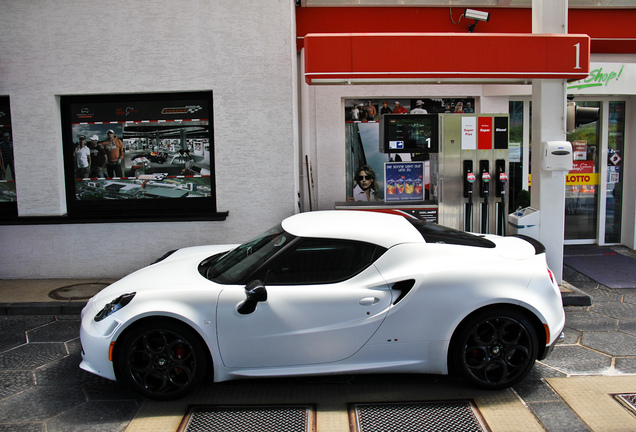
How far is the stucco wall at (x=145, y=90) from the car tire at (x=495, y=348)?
4.18m

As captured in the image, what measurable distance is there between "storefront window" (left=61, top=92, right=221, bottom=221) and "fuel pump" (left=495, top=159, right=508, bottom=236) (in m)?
4.33

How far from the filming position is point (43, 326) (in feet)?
19.6

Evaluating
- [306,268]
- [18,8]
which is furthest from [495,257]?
[18,8]

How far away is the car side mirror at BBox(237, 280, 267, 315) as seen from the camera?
153 inches

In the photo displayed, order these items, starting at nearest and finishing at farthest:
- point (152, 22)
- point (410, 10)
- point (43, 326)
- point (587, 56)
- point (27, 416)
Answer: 1. point (27, 416)
2. point (43, 326)
3. point (587, 56)
4. point (152, 22)
5. point (410, 10)

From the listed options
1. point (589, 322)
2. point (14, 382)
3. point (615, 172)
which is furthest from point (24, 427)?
point (615, 172)

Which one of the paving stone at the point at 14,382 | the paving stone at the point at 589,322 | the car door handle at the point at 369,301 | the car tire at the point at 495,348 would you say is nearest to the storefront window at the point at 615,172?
the paving stone at the point at 589,322

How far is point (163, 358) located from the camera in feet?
13.2

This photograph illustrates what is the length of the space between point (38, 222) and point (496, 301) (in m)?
6.57

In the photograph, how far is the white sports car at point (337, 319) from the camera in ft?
13.0

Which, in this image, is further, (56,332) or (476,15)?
(476,15)

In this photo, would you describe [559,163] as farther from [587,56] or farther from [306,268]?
[306,268]

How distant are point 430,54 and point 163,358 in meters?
4.74

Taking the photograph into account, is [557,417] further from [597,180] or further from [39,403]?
[597,180]
